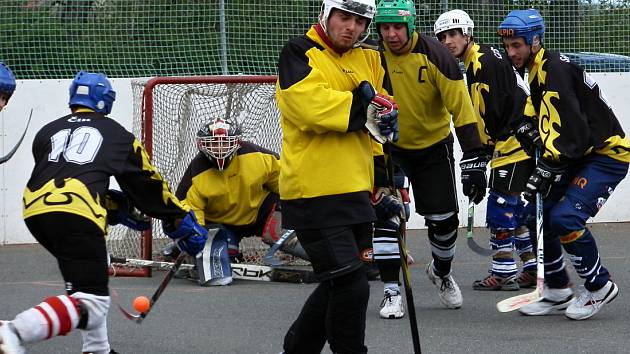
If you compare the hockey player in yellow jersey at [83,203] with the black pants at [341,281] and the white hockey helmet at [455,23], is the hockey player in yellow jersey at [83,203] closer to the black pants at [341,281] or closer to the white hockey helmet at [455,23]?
the black pants at [341,281]

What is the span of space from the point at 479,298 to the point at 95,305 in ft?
10.7

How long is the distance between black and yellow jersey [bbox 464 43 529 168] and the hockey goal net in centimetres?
202

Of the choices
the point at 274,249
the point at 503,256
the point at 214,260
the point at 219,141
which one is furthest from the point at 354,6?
the point at 274,249

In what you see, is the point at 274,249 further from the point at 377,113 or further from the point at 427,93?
the point at 377,113

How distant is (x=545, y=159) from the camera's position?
654cm

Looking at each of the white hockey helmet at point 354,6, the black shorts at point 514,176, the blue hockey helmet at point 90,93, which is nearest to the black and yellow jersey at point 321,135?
the white hockey helmet at point 354,6

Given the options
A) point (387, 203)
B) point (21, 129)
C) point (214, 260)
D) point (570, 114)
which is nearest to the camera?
point (387, 203)

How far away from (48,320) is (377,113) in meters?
1.57

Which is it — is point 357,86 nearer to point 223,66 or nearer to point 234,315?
point 234,315

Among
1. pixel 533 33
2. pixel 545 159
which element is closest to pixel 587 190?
pixel 545 159

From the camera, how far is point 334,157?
4.94 metres

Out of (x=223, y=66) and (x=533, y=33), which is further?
(x=223, y=66)

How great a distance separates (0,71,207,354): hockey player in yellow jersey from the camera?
190 inches

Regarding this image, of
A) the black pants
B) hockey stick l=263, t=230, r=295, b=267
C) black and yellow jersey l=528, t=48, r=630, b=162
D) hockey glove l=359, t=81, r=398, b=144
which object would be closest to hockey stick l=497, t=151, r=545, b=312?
black and yellow jersey l=528, t=48, r=630, b=162
